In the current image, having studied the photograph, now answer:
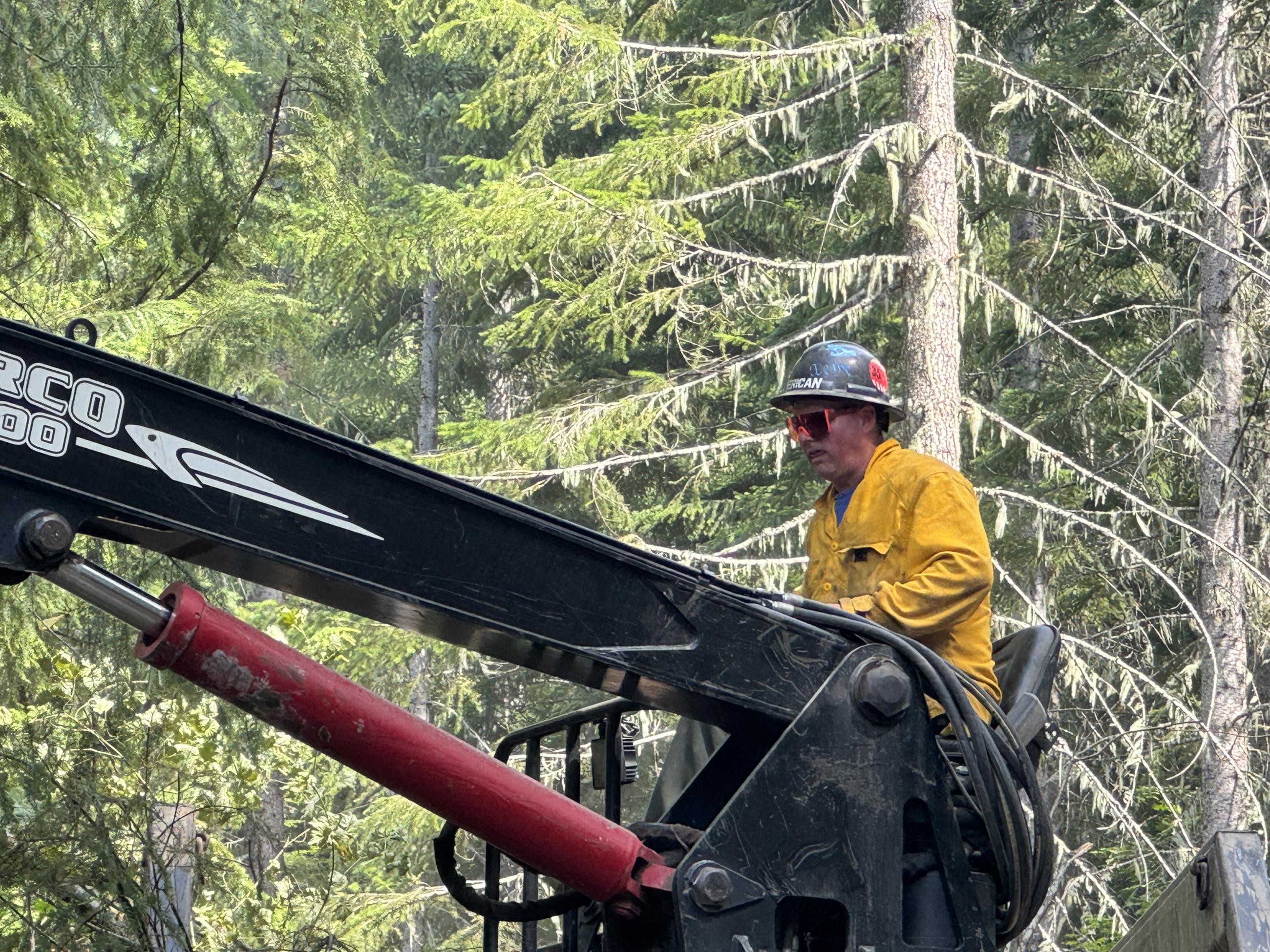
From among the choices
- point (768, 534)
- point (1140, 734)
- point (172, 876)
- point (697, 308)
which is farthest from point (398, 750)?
point (1140, 734)

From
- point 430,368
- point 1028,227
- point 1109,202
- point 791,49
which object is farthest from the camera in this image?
point 430,368

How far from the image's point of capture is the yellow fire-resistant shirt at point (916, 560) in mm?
4559

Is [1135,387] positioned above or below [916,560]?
above

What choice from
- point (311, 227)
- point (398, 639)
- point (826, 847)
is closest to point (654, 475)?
point (398, 639)

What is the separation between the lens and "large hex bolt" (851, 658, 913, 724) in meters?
3.97

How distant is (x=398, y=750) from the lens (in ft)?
12.4

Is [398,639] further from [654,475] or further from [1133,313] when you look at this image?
[1133,313]

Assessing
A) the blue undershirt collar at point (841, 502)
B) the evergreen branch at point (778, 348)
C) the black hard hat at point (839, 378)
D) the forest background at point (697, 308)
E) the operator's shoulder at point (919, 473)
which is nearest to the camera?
the operator's shoulder at point (919, 473)

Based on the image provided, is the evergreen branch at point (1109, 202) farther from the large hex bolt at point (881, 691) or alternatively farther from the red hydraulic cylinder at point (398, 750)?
the red hydraulic cylinder at point (398, 750)

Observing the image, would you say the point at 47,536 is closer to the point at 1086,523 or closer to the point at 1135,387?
the point at 1086,523

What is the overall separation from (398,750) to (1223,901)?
196 centimetres

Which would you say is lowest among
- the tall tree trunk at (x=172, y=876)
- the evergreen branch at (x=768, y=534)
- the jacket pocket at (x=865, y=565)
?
the tall tree trunk at (x=172, y=876)

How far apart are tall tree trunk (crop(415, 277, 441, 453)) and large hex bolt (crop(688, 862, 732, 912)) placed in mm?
20257

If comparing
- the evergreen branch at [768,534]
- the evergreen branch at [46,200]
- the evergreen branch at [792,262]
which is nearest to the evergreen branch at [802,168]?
the evergreen branch at [792,262]
